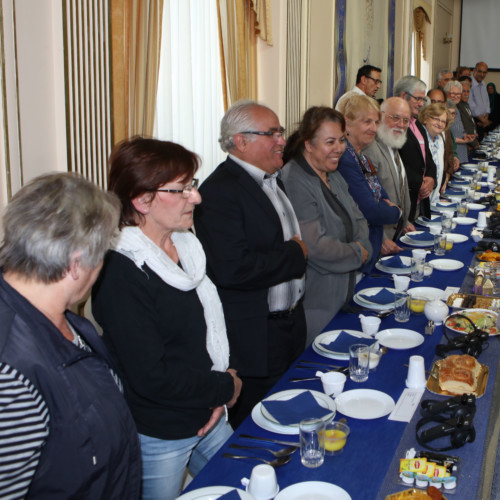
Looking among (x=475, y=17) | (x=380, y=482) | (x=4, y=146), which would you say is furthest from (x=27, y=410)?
(x=475, y=17)

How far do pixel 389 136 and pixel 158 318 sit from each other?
2.99 meters

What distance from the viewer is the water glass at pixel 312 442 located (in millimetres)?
1597

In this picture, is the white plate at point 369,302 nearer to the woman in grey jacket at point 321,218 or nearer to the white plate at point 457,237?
the woman in grey jacket at point 321,218

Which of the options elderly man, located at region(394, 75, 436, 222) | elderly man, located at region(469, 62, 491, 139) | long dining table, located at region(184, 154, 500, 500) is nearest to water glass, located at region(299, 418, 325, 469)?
long dining table, located at region(184, 154, 500, 500)

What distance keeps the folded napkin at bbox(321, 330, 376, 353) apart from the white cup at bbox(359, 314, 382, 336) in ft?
0.39

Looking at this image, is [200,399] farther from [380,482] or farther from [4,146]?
[4,146]

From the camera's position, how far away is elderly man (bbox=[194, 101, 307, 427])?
8.15 feet

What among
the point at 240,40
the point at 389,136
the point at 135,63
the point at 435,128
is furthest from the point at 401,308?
the point at 435,128

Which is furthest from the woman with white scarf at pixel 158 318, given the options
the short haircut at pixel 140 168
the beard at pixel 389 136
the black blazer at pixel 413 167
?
the black blazer at pixel 413 167

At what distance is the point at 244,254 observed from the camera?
8.08 ft

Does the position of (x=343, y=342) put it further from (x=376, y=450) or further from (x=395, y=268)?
(x=395, y=268)

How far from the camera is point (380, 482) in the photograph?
1551 mm

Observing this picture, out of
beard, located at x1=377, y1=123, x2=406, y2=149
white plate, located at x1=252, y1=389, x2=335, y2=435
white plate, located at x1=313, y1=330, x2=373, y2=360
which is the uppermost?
beard, located at x1=377, y1=123, x2=406, y2=149

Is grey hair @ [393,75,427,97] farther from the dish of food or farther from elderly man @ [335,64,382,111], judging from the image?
the dish of food
